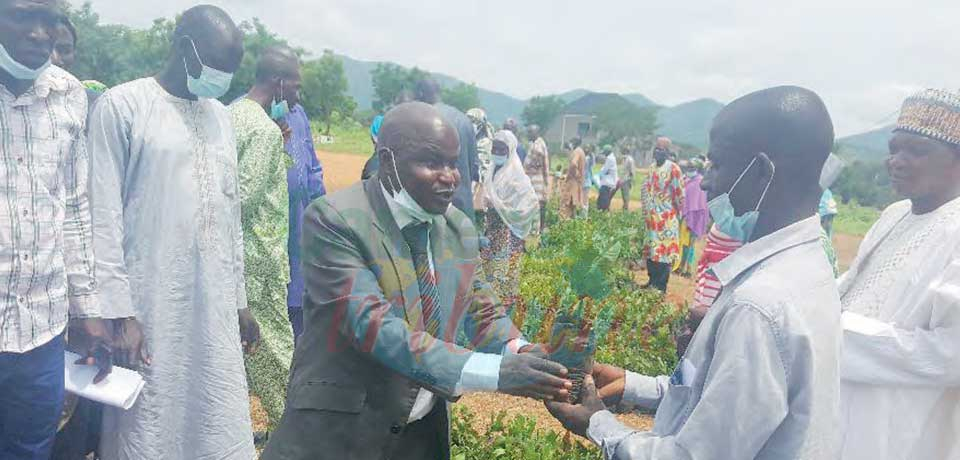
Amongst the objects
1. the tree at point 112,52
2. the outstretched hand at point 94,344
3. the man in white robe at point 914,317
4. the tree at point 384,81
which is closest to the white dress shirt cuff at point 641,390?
the man in white robe at point 914,317

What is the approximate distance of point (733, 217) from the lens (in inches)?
78.5

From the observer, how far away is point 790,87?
5.98ft

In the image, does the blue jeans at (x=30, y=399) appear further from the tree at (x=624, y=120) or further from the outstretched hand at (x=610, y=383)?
the tree at (x=624, y=120)

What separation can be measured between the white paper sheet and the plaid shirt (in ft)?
0.70

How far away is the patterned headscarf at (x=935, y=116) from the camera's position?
278cm

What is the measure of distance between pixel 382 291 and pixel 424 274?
0.20m

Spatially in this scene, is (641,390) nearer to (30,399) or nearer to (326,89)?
(30,399)

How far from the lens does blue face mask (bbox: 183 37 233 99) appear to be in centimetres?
333

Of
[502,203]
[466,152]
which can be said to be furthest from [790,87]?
[502,203]

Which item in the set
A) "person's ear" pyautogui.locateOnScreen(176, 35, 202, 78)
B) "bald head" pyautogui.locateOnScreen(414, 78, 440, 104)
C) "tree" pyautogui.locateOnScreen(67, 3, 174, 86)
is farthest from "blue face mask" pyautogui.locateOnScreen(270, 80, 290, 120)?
"tree" pyautogui.locateOnScreen(67, 3, 174, 86)

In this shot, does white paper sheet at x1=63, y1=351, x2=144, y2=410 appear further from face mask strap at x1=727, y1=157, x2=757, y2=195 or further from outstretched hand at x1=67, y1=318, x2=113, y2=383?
face mask strap at x1=727, y1=157, x2=757, y2=195

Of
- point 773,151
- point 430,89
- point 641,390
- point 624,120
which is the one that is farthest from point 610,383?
point 624,120

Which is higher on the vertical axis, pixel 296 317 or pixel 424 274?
pixel 424 274

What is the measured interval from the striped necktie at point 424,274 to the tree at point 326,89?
52481mm
